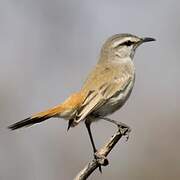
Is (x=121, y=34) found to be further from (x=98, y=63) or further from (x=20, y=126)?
(x=20, y=126)

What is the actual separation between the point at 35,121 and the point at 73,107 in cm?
43

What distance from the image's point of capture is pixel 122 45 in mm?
8039

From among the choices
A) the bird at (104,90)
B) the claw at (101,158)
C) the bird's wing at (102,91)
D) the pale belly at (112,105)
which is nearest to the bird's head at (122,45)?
the bird at (104,90)

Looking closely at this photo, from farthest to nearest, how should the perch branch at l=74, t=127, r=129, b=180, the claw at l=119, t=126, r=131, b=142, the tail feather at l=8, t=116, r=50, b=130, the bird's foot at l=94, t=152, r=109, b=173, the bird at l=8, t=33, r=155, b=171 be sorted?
the bird at l=8, t=33, r=155, b=171 < the tail feather at l=8, t=116, r=50, b=130 < the claw at l=119, t=126, r=131, b=142 < the bird's foot at l=94, t=152, r=109, b=173 < the perch branch at l=74, t=127, r=129, b=180

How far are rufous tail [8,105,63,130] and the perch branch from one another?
75cm

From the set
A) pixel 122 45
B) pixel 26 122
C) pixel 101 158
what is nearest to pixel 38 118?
pixel 26 122

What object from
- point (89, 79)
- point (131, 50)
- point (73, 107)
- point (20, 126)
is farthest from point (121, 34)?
point (20, 126)

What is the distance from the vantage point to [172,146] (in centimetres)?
869

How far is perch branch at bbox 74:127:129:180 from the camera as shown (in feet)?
18.6

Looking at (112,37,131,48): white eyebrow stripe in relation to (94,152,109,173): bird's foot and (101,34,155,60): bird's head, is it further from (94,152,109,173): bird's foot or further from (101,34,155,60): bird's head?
(94,152,109,173): bird's foot

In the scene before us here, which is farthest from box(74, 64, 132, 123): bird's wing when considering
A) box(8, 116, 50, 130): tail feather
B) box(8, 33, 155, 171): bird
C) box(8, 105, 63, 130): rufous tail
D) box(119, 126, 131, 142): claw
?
box(119, 126, 131, 142): claw

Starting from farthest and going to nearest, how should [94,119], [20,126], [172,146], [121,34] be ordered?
[172,146]
[121,34]
[94,119]
[20,126]

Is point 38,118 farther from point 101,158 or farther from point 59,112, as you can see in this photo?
point 101,158

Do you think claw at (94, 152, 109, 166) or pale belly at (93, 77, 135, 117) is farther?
pale belly at (93, 77, 135, 117)
